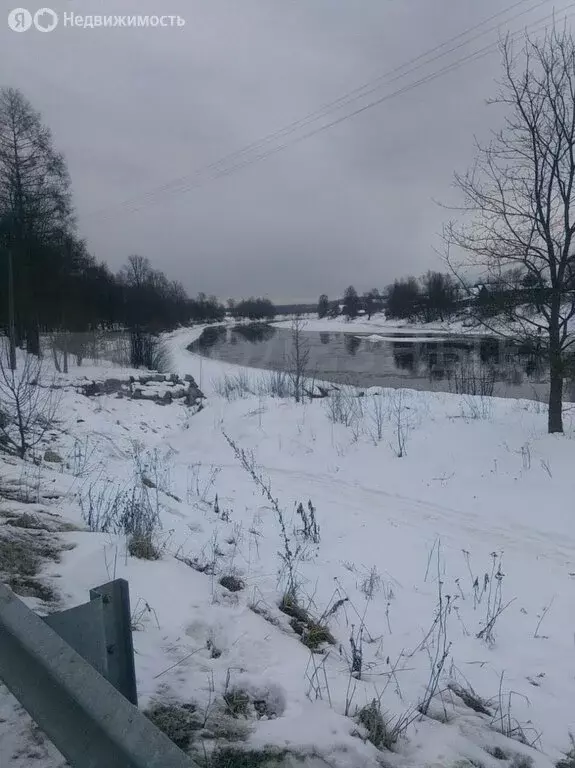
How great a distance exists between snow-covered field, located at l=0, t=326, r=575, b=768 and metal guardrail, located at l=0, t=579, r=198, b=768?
15.3 inches

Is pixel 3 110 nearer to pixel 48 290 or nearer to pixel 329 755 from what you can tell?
pixel 48 290

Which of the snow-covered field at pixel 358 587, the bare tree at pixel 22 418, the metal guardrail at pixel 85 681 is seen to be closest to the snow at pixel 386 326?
the snow-covered field at pixel 358 587

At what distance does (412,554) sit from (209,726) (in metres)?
4.26

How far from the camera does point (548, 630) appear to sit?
15.0 feet

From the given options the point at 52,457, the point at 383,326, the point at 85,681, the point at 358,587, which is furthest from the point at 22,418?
the point at 383,326

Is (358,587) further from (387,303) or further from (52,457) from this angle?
(387,303)

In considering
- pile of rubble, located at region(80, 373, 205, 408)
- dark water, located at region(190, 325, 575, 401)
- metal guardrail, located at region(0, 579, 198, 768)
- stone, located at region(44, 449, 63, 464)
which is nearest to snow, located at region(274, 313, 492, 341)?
dark water, located at region(190, 325, 575, 401)

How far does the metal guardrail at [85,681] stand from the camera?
5.00 ft

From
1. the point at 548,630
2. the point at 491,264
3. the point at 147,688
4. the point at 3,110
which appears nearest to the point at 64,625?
the point at 147,688

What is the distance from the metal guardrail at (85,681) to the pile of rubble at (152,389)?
17.1 m

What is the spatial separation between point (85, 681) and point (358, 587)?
12.3ft

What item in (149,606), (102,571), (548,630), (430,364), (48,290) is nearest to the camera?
(149,606)

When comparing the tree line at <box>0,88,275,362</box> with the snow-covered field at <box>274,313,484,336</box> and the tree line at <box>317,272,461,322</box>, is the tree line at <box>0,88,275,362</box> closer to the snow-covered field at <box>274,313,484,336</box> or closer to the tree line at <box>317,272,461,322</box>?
the snow-covered field at <box>274,313,484,336</box>

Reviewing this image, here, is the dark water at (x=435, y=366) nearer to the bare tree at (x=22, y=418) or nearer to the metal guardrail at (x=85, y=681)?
the bare tree at (x=22, y=418)
